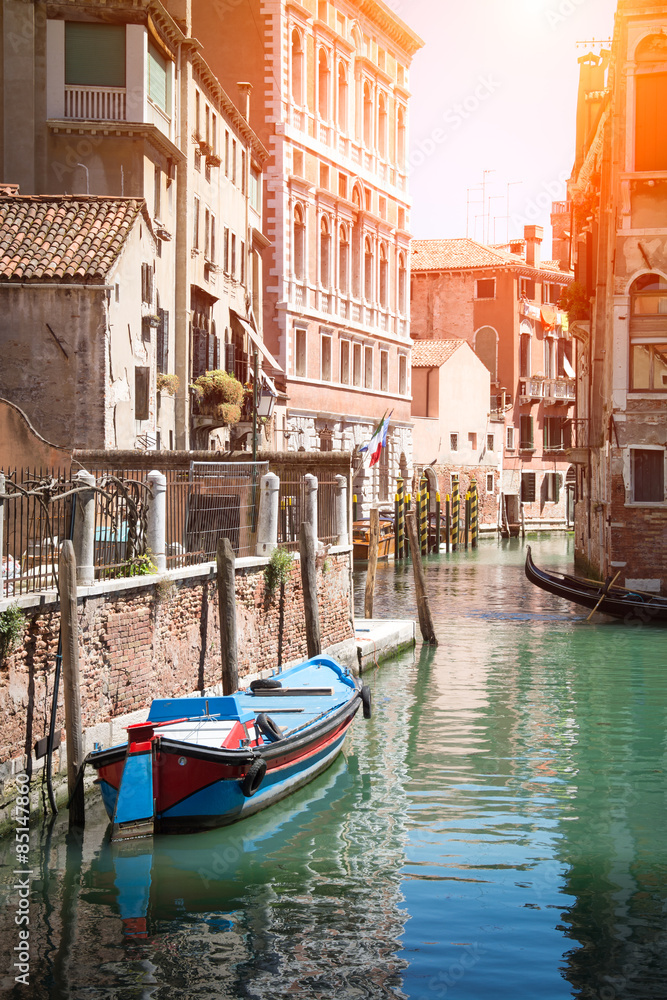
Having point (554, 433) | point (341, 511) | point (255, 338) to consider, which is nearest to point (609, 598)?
point (341, 511)

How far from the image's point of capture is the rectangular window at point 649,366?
20.2 metres

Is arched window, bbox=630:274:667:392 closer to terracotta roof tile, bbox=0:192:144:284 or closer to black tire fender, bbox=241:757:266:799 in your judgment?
terracotta roof tile, bbox=0:192:144:284

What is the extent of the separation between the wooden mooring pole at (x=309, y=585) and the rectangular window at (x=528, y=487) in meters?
35.5

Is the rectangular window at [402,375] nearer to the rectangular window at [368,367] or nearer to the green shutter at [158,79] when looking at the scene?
the rectangular window at [368,367]

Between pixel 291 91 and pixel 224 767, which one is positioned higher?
pixel 291 91

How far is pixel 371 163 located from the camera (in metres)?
34.2

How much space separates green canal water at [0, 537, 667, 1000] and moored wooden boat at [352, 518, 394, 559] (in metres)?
18.1

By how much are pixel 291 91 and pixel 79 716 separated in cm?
2402

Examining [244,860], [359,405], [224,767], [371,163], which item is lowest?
[244,860]

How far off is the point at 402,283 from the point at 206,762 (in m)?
30.7

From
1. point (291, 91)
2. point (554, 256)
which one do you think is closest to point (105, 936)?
point (291, 91)

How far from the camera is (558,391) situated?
159 ft

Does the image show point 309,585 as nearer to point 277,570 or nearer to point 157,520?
point 277,570

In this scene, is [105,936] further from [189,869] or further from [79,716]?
[79,716]
